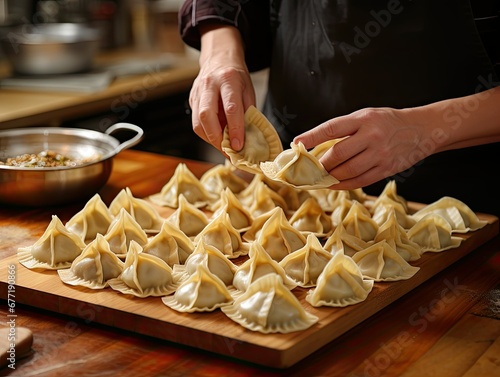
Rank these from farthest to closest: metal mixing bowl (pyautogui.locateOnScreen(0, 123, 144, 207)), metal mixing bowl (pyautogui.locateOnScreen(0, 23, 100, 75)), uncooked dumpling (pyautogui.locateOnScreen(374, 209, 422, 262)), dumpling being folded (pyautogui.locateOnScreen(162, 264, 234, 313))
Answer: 1. metal mixing bowl (pyautogui.locateOnScreen(0, 23, 100, 75))
2. metal mixing bowl (pyautogui.locateOnScreen(0, 123, 144, 207))
3. uncooked dumpling (pyautogui.locateOnScreen(374, 209, 422, 262))
4. dumpling being folded (pyautogui.locateOnScreen(162, 264, 234, 313))

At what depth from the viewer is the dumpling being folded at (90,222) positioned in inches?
69.9

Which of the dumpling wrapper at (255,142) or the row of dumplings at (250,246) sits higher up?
the dumpling wrapper at (255,142)

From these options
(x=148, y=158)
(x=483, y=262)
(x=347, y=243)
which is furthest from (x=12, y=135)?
(x=483, y=262)

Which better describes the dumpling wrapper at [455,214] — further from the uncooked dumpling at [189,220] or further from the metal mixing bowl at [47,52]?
the metal mixing bowl at [47,52]

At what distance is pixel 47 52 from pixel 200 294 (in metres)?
2.16

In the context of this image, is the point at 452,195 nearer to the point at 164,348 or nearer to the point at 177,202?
the point at 177,202

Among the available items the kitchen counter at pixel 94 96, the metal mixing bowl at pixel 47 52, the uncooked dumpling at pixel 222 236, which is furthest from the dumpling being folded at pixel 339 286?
the metal mixing bowl at pixel 47 52

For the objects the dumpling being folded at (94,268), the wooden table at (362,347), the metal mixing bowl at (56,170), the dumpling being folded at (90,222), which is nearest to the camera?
the wooden table at (362,347)

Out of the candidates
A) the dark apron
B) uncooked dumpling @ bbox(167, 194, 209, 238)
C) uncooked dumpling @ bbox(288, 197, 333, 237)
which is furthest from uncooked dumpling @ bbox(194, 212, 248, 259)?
the dark apron

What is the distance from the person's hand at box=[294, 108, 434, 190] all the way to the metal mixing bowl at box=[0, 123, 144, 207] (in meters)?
0.67

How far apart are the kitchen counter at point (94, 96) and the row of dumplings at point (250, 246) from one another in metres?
1.00

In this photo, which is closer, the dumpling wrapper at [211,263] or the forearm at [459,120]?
the dumpling wrapper at [211,263]

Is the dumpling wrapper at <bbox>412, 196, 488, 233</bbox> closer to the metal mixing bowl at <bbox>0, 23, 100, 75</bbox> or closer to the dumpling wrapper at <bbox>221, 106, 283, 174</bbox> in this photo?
the dumpling wrapper at <bbox>221, 106, 283, 174</bbox>

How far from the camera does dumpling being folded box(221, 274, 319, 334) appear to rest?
1.30m
